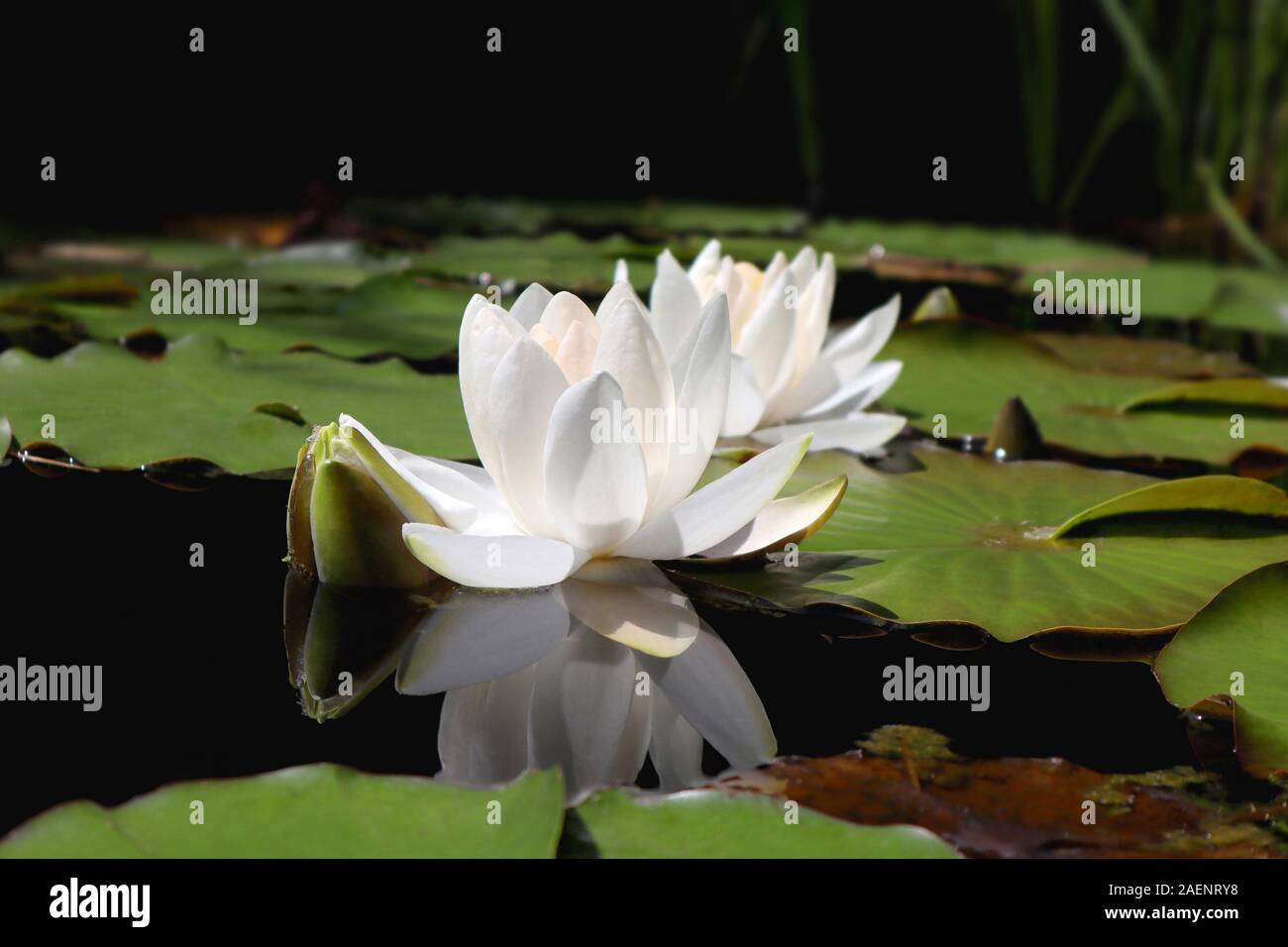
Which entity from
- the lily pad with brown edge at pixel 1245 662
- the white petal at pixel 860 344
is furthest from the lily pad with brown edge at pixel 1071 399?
the lily pad with brown edge at pixel 1245 662

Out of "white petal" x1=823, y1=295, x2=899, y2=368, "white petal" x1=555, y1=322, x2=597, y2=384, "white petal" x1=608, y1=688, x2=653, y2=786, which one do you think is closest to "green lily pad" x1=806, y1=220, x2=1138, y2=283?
"white petal" x1=823, y1=295, x2=899, y2=368

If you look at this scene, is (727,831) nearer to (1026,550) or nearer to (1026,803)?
(1026,803)

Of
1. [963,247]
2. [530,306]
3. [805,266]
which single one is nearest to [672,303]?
[805,266]

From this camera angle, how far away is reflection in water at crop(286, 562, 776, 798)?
1.06 m

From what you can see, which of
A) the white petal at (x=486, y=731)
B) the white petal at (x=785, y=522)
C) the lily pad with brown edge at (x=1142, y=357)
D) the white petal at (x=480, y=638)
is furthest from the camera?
the lily pad with brown edge at (x=1142, y=357)

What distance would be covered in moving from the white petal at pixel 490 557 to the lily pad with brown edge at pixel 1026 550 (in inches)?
8.2

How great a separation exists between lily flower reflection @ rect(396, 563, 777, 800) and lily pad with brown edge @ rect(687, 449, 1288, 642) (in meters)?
0.14

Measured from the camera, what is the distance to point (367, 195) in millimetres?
6027

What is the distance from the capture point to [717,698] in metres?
1.18

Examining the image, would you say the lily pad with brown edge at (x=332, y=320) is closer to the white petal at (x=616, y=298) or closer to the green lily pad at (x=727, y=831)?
the white petal at (x=616, y=298)

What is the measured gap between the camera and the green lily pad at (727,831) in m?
0.90

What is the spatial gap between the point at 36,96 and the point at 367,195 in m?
1.48

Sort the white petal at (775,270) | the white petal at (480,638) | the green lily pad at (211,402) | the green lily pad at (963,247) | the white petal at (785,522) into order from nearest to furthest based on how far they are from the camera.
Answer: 1. the white petal at (480,638)
2. the white petal at (785,522)
3. the green lily pad at (211,402)
4. the white petal at (775,270)
5. the green lily pad at (963,247)
